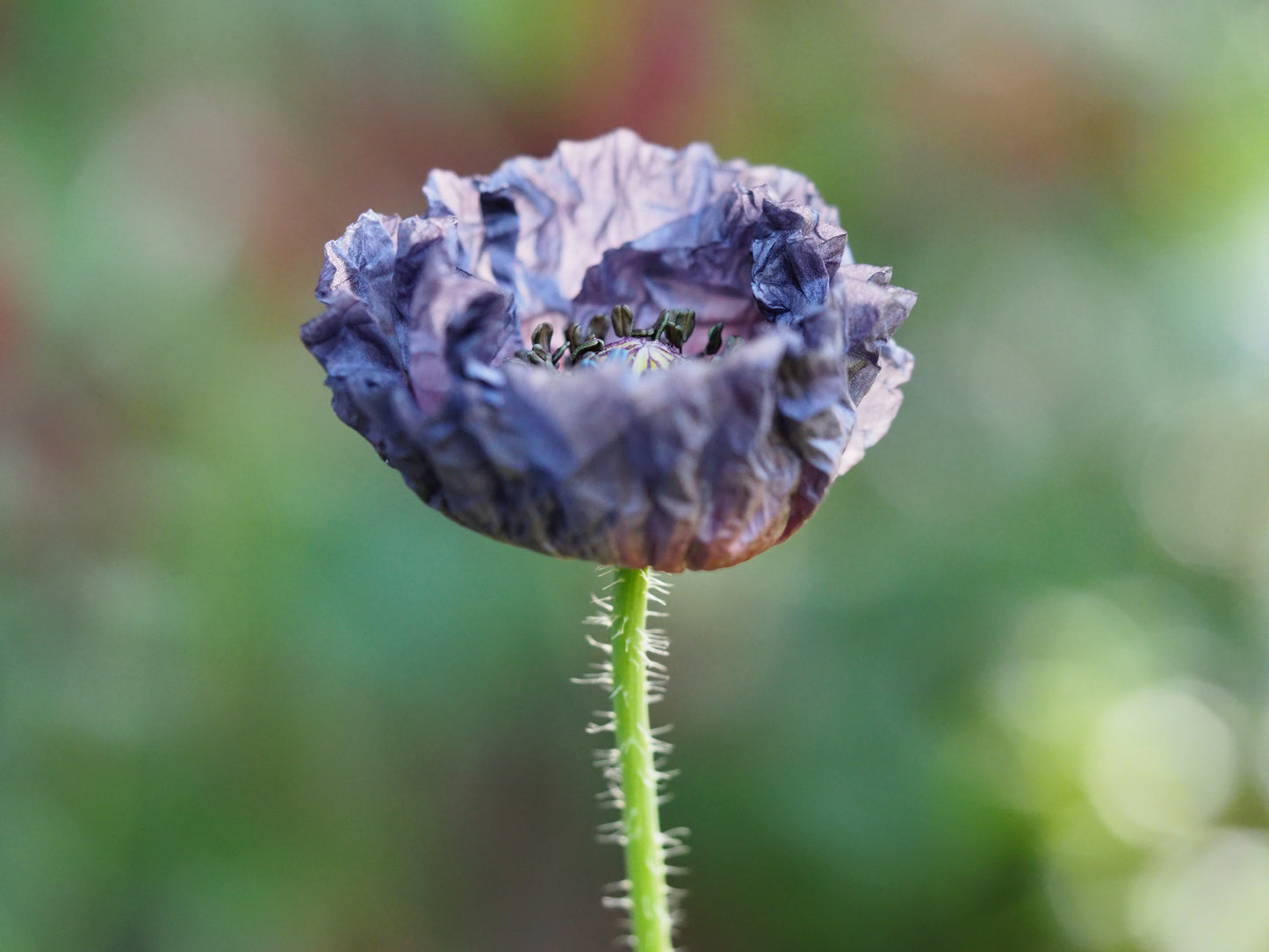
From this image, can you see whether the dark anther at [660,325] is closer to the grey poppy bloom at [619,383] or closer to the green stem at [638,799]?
the grey poppy bloom at [619,383]

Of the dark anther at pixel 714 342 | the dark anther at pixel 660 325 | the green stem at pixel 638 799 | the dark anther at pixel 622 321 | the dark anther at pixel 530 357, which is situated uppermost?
the dark anther at pixel 622 321

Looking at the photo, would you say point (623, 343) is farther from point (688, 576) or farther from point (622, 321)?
point (688, 576)

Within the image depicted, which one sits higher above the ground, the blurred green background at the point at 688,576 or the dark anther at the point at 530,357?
the blurred green background at the point at 688,576

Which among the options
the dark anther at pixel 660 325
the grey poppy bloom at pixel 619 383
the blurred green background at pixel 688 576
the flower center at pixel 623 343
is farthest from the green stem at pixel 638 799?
the blurred green background at pixel 688 576

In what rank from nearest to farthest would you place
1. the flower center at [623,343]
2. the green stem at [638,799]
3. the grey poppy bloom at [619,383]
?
the grey poppy bloom at [619,383] < the green stem at [638,799] < the flower center at [623,343]

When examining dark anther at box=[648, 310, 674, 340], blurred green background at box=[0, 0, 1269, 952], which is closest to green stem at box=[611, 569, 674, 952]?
dark anther at box=[648, 310, 674, 340]

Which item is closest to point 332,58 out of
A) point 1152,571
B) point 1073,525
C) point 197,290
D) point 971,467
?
point 197,290

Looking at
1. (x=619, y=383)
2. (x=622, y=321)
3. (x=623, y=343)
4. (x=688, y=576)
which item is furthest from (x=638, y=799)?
(x=688, y=576)

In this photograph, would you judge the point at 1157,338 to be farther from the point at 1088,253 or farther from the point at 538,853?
the point at 538,853
